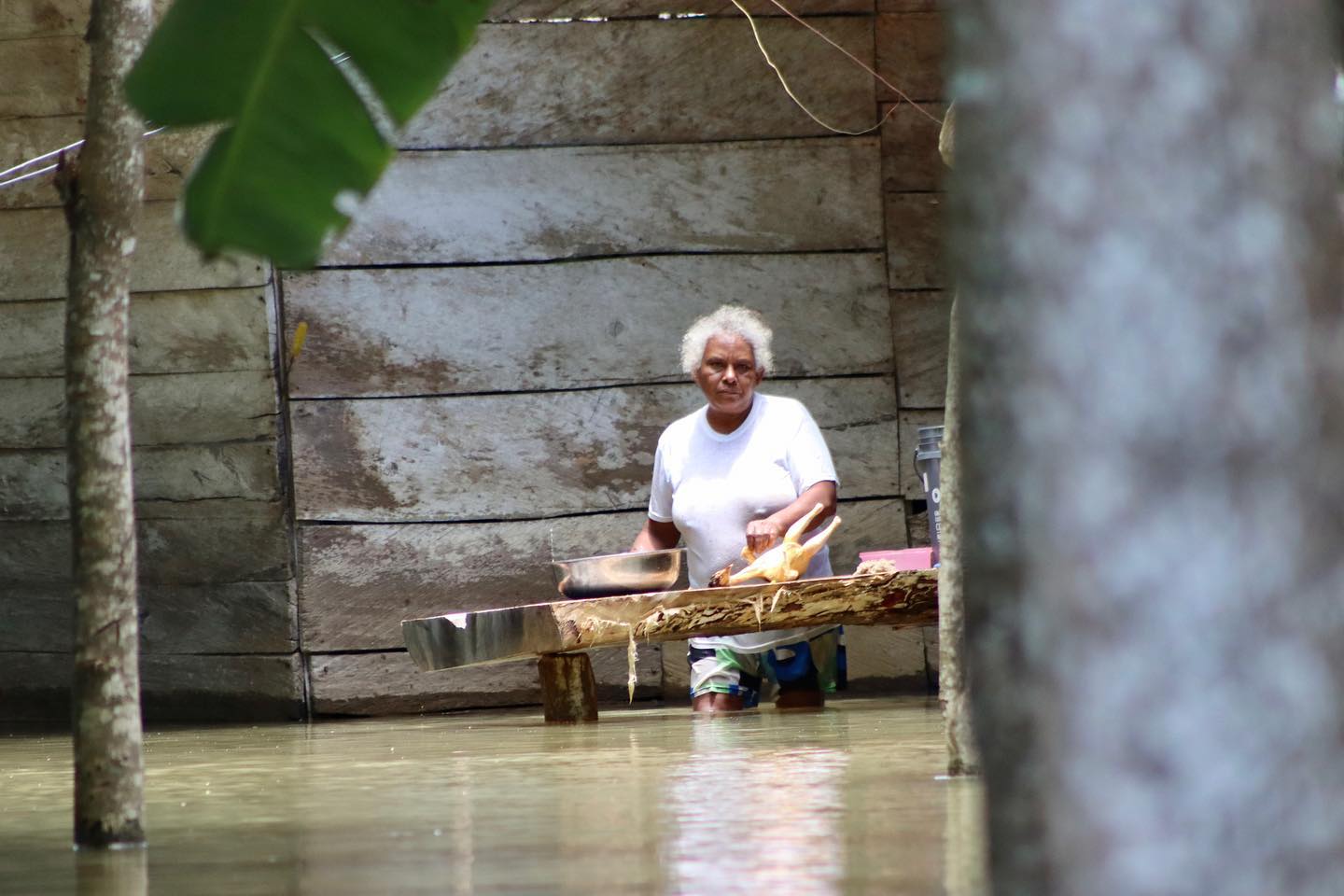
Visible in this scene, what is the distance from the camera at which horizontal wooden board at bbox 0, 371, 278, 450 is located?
6.68 metres

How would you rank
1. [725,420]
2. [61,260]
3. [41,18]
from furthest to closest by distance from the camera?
1. [61,260]
2. [41,18]
3. [725,420]

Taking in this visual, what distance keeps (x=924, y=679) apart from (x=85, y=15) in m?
A: 3.82

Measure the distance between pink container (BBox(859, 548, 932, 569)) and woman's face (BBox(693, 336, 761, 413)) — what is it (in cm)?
64

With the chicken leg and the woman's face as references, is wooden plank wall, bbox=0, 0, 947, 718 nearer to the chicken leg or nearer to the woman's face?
the woman's face

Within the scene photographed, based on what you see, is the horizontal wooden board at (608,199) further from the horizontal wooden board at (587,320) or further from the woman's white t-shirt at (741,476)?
the woman's white t-shirt at (741,476)

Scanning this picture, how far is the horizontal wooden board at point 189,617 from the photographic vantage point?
22.1 feet

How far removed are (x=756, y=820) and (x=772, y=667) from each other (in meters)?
3.30

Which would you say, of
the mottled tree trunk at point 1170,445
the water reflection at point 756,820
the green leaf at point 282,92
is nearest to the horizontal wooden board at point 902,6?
the water reflection at point 756,820

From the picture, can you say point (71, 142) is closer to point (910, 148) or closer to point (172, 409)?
point (172, 409)

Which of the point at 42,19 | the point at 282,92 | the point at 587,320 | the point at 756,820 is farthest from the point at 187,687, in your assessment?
the point at 282,92

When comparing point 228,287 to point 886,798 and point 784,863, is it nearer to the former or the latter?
point 886,798

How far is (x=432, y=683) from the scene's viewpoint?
22.5 feet

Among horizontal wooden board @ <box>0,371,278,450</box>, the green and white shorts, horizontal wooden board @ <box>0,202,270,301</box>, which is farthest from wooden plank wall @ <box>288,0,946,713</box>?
the green and white shorts

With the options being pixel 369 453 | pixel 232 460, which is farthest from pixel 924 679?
pixel 232 460
